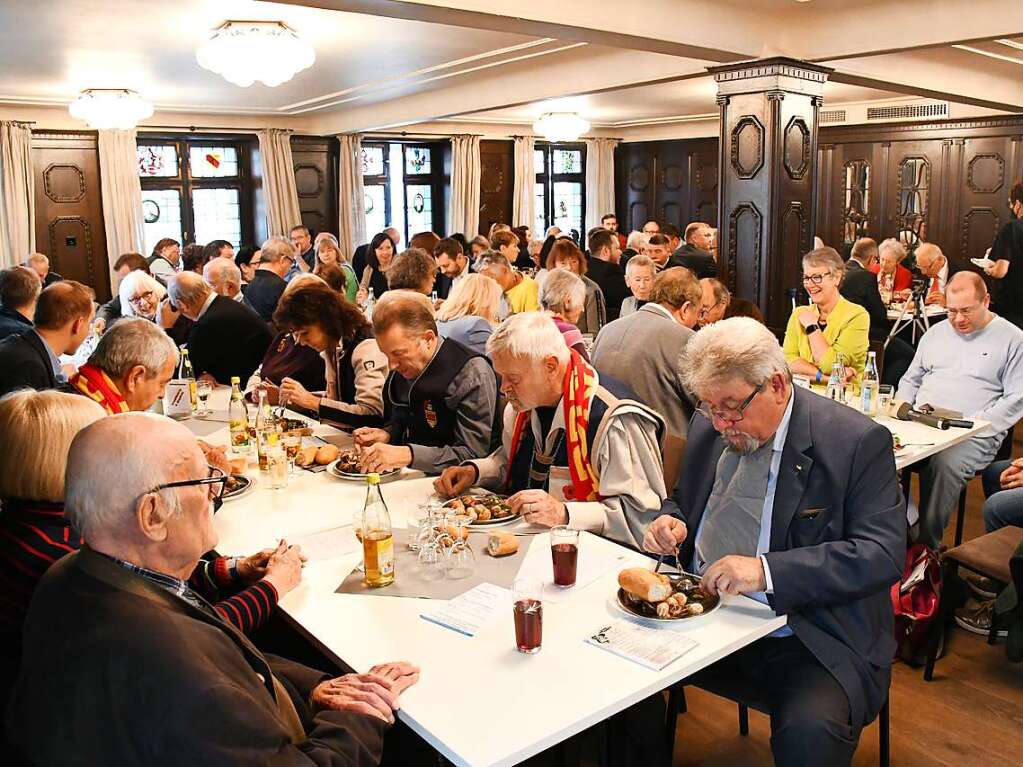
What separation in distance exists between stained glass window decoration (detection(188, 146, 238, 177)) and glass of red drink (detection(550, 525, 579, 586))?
33.7 feet

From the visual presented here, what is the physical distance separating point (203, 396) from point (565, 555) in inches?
121

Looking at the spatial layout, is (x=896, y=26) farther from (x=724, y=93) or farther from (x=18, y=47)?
(x=18, y=47)

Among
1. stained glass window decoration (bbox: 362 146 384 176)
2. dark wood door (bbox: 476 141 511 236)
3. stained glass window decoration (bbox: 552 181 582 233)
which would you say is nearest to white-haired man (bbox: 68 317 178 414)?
stained glass window decoration (bbox: 362 146 384 176)

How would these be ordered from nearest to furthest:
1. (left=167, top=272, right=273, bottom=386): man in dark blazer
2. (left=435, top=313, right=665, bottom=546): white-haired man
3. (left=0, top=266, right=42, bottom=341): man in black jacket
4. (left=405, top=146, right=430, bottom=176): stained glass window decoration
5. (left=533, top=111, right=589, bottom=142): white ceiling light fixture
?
(left=435, top=313, right=665, bottom=546): white-haired man
(left=0, top=266, right=42, bottom=341): man in black jacket
(left=167, top=272, right=273, bottom=386): man in dark blazer
(left=533, top=111, right=589, bottom=142): white ceiling light fixture
(left=405, top=146, right=430, bottom=176): stained glass window decoration

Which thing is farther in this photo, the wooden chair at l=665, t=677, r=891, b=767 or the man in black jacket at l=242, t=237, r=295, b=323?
the man in black jacket at l=242, t=237, r=295, b=323

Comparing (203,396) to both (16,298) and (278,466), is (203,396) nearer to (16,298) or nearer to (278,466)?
(16,298)

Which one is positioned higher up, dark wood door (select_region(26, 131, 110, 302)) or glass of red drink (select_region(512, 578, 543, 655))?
dark wood door (select_region(26, 131, 110, 302))

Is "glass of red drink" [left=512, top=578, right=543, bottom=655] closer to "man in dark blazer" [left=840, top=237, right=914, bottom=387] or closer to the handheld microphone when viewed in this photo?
the handheld microphone

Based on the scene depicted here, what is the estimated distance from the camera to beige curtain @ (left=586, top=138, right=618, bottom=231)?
1449 centimetres

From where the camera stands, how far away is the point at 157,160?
35.7 ft

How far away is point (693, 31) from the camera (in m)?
5.52

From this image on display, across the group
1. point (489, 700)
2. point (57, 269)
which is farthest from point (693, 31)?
point (57, 269)

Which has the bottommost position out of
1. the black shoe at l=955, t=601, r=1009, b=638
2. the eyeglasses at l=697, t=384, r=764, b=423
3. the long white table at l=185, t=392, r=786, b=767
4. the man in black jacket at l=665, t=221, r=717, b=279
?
the black shoe at l=955, t=601, r=1009, b=638

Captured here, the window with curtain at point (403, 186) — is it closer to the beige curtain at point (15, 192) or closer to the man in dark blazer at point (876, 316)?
the beige curtain at point (15, 192)
